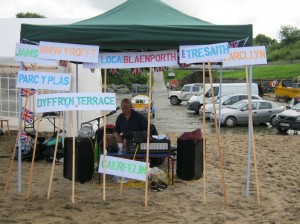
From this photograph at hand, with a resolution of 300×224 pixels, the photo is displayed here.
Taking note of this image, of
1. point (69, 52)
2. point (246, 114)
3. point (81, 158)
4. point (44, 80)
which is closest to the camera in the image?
point (69, 52)

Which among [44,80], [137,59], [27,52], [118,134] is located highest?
[27,52]

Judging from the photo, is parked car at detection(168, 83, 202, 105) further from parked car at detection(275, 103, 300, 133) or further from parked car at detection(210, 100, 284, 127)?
parked car at detection(275, 103, 300, 133)

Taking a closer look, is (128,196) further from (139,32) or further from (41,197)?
(139,32)

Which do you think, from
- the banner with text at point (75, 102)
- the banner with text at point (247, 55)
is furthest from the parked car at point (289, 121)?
the banner with text at point (75, 102)

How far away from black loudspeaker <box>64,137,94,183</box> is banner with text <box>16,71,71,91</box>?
3.98 feet

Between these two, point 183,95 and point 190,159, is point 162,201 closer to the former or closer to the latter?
point 190,159

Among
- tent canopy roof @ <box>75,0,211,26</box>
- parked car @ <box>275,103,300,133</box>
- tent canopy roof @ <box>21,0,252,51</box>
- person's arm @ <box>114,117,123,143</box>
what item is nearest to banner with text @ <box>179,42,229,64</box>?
tent canopy roof @ <box>21,0,252,51</box>

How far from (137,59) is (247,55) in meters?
1.69

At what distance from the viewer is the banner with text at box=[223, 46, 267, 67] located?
6.08 m

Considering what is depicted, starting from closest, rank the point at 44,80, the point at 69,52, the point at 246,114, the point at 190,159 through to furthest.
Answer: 1. the point at 69,52
2. the point at 44,80
3. the point at 190,159
4. the point at 246,114

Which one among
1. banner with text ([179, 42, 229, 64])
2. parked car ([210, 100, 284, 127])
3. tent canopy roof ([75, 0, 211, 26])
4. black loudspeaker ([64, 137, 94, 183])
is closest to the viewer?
banner with text ([179, 42, 229, 64])

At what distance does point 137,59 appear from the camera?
631 centimetres

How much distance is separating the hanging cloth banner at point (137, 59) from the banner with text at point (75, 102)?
551mm

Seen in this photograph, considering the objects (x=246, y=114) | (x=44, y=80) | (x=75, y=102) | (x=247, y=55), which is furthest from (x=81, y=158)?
(x=246, y=114)
